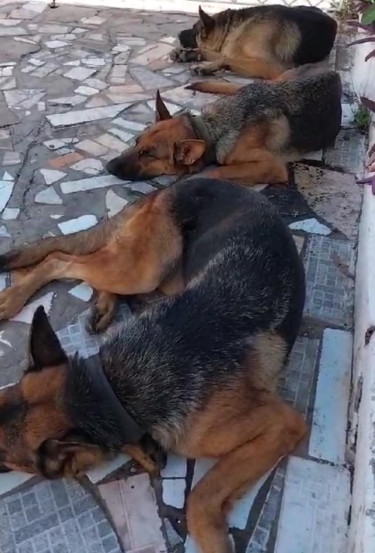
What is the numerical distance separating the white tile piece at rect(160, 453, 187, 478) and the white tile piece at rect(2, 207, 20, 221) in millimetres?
2540

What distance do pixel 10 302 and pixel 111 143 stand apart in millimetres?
2420

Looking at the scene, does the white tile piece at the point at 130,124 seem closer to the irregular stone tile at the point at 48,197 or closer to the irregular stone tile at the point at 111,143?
the irregular stone tile at the point at 111,143

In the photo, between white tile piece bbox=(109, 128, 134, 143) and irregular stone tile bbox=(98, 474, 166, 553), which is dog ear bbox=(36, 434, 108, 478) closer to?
irregular stone tile bbox=(98, 474, 166, 553)

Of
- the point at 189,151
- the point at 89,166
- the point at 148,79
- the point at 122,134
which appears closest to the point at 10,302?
the point at 89,166

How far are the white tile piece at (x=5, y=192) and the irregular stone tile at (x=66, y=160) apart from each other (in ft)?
1.58

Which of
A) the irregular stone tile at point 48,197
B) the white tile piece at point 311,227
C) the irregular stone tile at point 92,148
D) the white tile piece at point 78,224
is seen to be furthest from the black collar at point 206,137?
the irregular stone tile at point 48,197

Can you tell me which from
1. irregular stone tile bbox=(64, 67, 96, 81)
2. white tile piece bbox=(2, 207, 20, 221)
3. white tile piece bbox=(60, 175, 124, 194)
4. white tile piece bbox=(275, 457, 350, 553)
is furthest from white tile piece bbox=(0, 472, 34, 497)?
irregular stone tile bbox=(64, 67, 96, 81)

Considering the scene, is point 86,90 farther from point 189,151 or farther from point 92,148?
point 189,151

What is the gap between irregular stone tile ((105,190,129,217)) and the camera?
5.24m

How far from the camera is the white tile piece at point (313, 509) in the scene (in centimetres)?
307

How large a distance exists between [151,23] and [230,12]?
1283 mm

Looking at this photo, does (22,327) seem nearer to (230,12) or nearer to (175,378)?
(175,378)

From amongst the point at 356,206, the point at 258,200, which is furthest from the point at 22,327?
the point at 356,206

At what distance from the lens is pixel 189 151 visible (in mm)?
5449
